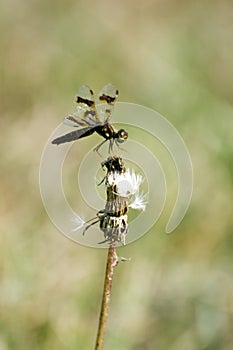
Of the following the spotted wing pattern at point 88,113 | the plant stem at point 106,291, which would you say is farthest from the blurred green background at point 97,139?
the spotted wing pattern at point 88,113

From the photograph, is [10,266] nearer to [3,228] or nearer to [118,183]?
[3,228]

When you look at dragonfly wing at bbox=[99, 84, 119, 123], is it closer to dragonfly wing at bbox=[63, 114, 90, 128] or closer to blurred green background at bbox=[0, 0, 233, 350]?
dragonfly wing at bbox=[63, 114, 90, 128]

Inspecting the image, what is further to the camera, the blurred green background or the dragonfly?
the blurred green background

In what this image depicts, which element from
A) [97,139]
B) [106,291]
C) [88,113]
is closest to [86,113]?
[88,113]

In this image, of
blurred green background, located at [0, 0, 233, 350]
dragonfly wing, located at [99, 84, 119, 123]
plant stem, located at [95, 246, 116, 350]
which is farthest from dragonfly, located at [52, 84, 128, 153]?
blurred green background, located at [0, 0, 233, 350]

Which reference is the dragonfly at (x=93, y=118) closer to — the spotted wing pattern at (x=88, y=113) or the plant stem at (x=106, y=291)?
the spotted wing pattern at (x=88, y=113)

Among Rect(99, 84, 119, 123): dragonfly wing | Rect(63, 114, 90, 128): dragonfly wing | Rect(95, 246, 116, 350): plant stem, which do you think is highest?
Rect(99, 84, 119, 123): dragonfly wing

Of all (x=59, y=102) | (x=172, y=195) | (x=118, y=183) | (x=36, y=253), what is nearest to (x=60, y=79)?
(x=59, y=102)
